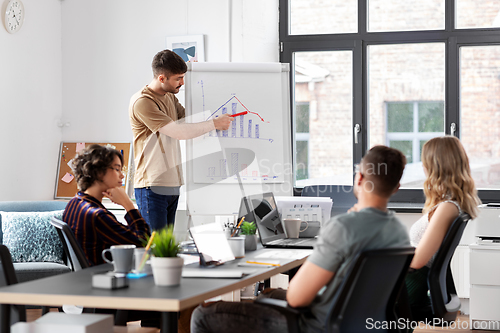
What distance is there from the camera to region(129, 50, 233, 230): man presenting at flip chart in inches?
119

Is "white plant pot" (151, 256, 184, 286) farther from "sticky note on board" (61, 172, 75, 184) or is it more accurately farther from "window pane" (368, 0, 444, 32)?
"window pane" (368, 0, 444, 32)

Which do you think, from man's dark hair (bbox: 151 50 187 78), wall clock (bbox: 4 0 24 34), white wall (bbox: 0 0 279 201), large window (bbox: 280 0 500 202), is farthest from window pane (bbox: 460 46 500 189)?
wall clock (bbox: 4 0 24 34)

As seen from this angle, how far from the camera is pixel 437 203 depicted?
2258 millimetres

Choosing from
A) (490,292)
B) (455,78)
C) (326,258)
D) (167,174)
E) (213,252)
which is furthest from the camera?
(455,78)

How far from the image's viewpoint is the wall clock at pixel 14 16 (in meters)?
3.93

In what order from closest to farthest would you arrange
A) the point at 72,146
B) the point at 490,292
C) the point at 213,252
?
the point at 213,252 < the point at 490,292 < the point at 72,146

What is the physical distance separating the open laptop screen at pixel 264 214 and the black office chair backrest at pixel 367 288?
0.88 meters

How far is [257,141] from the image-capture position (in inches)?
140

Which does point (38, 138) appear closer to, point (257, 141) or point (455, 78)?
point (257, 141)

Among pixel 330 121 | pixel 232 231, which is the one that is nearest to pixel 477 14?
pixel 330 121

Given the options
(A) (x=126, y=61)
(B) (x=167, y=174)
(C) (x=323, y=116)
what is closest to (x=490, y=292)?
(C) (x=323, y=116)

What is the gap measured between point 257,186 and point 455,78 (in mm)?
1901

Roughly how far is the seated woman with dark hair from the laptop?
49cm

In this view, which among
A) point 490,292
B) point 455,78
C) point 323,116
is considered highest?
point 455,78
